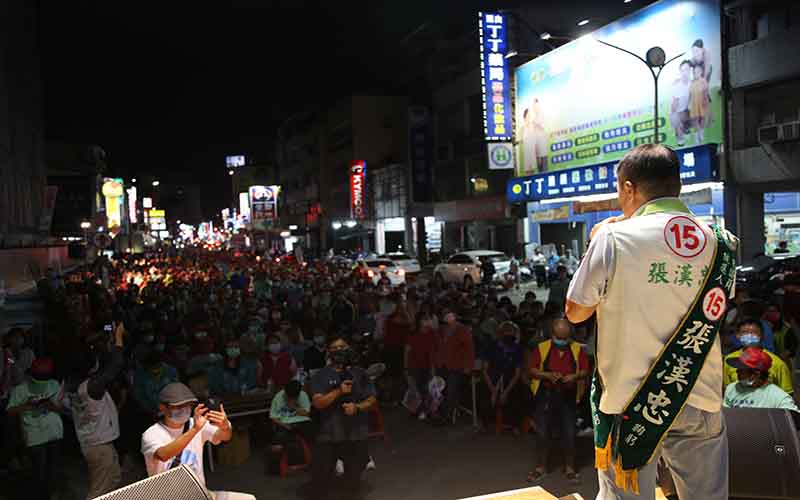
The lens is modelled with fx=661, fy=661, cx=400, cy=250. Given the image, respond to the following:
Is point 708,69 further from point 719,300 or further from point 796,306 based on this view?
point 719,300

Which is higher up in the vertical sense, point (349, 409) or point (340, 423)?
point (349, 409)

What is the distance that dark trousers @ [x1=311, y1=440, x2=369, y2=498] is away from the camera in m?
7.30

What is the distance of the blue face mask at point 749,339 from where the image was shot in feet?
20.7

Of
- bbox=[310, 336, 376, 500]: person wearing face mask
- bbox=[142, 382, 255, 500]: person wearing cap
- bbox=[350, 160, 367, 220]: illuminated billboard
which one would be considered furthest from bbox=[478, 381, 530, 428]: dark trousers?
bbox=[350, 160, 367, 220]: illuminated billboard

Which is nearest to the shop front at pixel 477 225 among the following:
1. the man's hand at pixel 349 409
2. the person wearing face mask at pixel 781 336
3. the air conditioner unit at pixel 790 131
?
the air conditioner unit at pixel 790 131

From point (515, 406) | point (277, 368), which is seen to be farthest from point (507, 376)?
point (277, 368)

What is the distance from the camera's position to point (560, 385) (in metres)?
7.24

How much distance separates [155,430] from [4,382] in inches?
230

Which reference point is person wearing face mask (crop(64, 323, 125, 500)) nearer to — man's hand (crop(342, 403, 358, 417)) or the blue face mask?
man's hand (crop(342, 403, 358, 417))

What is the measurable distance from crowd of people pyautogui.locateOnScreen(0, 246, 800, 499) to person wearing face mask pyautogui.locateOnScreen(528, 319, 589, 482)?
15 mm

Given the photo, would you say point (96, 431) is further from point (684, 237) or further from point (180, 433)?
point (684, 237)

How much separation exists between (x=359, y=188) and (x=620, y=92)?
3394 centimetres

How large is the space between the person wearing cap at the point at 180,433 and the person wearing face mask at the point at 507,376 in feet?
16.6

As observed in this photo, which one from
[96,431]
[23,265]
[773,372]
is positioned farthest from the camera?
[23,265]
